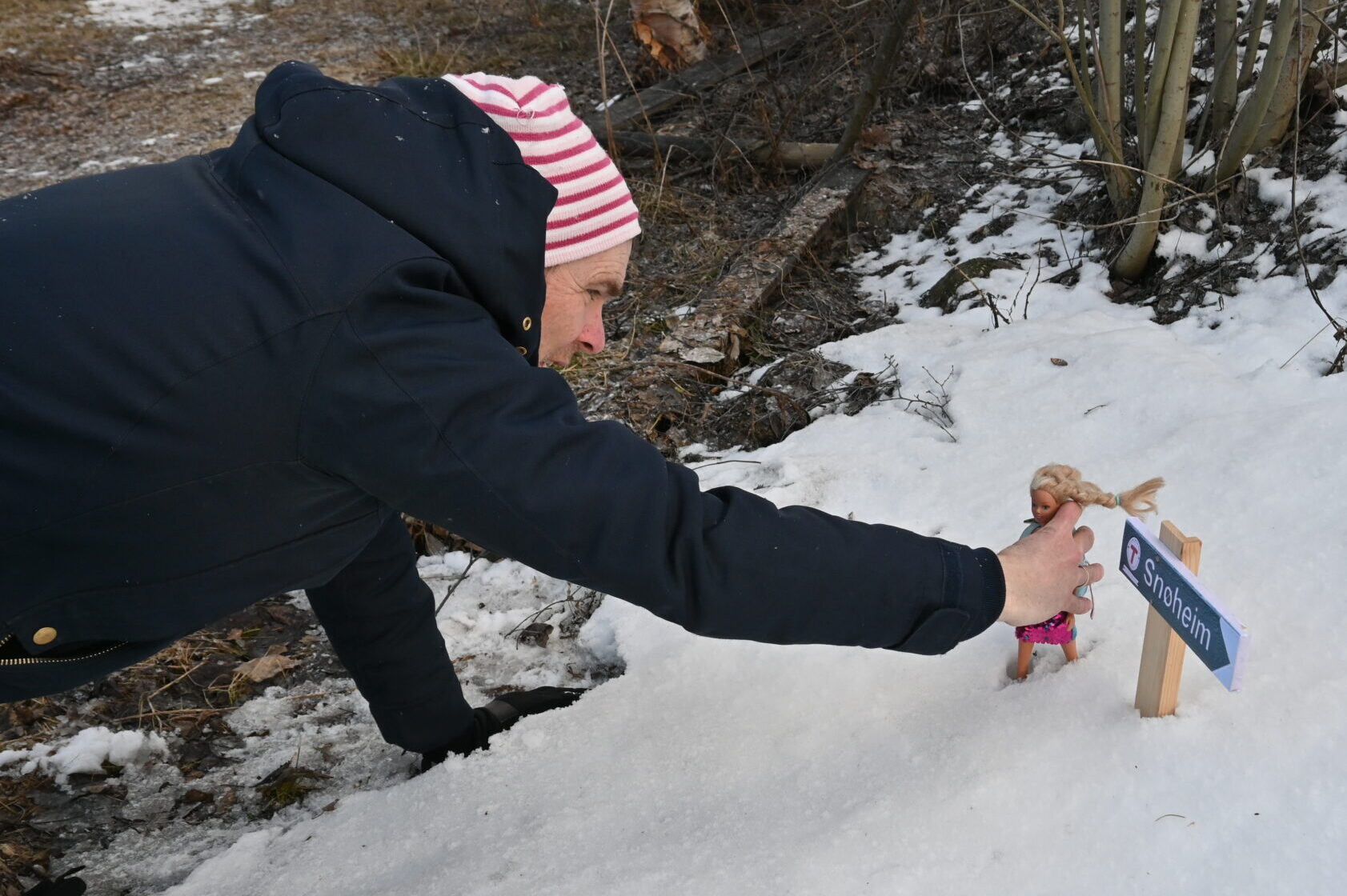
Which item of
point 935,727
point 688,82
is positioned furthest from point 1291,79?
point 688,82

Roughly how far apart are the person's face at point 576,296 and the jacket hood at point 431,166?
218 millimetres

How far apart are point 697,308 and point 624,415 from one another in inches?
30.5

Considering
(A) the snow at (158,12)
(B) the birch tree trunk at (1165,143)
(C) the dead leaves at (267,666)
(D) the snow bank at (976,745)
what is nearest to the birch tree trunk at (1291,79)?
(B) the birch tree trunk at (1165,143)

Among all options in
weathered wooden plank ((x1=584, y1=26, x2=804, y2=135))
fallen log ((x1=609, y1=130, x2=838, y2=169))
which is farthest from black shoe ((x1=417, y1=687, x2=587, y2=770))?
weathered wooden plank ((x1=584, y1=26, x2=804, y2=135))

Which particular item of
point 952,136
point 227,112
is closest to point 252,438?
point 952,136

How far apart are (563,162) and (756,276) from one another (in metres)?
2.80

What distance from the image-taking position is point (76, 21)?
900cm

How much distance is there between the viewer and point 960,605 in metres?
1.39

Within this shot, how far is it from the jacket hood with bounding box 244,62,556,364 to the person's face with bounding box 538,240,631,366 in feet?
0.71

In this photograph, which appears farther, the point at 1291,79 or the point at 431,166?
the point at 1291,79

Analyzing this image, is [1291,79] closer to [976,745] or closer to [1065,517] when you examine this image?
[1065,517]

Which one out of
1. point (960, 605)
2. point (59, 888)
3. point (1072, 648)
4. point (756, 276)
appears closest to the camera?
point (960, 605)

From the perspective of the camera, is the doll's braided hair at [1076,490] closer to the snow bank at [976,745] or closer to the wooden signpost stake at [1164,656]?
the wooden signpost stake at [1164,656]

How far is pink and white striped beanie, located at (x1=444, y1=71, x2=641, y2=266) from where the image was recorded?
4.53ft
